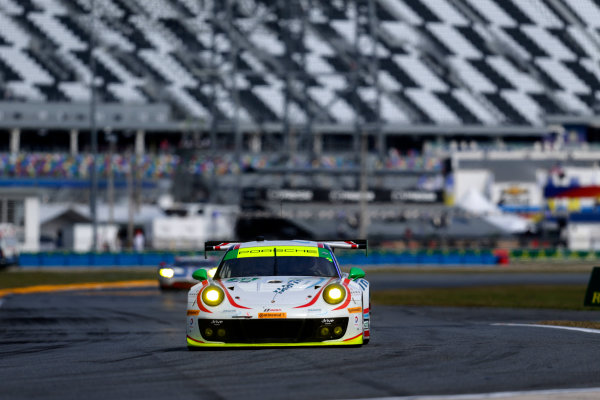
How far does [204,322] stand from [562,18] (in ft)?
319

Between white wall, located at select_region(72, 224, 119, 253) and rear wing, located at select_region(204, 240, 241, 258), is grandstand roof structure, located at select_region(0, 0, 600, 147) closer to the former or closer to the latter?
white wall, located at select_region(72, 224, 119, 253)

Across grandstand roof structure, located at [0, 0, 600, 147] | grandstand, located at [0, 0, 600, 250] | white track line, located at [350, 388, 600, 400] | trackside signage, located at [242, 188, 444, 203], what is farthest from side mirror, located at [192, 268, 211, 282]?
grandstand roof structure, located at [0, 0, 600, 147]

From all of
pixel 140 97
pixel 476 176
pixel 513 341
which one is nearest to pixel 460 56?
pixel 476 176

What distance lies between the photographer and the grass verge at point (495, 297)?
84.2 ft

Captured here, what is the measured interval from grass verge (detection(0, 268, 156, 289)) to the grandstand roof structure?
153ft

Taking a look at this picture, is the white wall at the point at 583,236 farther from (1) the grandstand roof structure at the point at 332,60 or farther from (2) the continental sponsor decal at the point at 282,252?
(2) the continental sponsor decal at the point at 282,252

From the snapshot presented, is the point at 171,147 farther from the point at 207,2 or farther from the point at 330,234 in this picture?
the point at 330,234

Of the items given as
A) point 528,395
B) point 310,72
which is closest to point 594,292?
point 528,395

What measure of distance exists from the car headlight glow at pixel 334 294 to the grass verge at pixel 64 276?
25745 millimetres

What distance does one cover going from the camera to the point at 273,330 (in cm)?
1184

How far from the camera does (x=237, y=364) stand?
1100cm

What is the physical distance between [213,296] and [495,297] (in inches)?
705

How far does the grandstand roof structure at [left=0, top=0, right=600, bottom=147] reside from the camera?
9756 centimetres

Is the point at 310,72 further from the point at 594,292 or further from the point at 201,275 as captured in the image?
the point at 201,275
